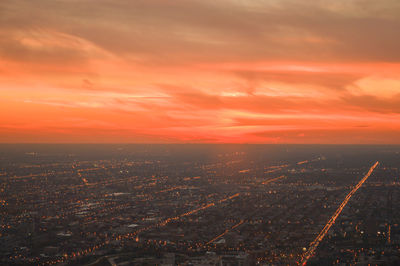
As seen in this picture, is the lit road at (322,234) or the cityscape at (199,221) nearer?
the lit road at (322,234)

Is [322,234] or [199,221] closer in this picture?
[322,234]

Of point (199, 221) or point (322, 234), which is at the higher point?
point (322, 234)

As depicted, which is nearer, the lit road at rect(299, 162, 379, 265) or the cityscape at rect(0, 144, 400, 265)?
the lit road at rect(299, 162, 379, 265)

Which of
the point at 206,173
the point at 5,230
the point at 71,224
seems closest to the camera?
the point at 5,230

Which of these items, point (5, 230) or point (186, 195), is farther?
point (186, 195)

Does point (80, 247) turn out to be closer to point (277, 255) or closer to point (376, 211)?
point (277, 255)

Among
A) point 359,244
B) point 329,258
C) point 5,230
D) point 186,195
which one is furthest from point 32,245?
point 186,195

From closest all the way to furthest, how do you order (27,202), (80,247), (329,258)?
(329,258), (80,247), (27,202)

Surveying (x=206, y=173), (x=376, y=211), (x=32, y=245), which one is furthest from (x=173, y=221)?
(x=206, y=173)

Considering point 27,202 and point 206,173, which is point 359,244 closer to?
point 27,202
